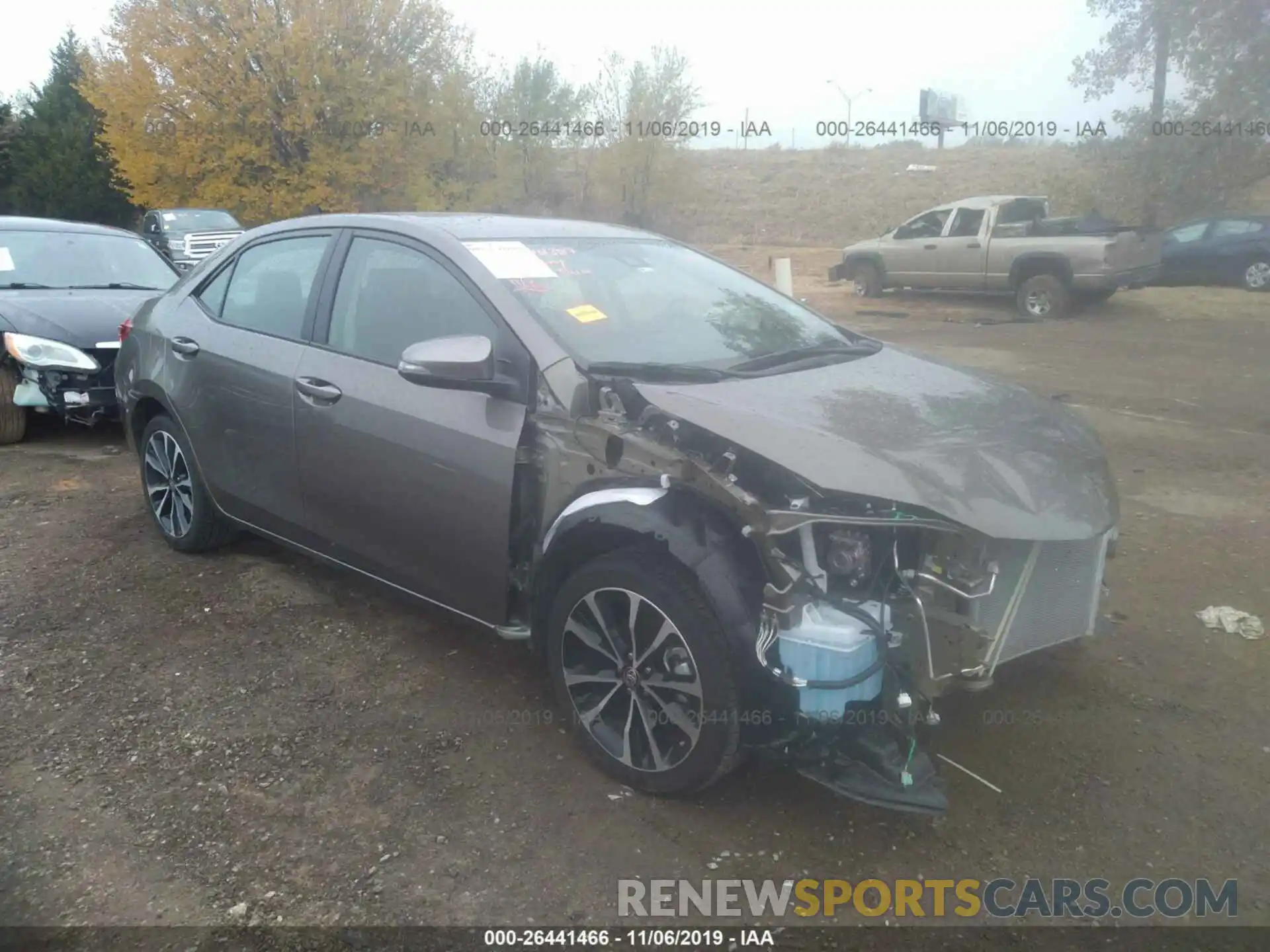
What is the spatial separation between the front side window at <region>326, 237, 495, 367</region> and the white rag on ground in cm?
328

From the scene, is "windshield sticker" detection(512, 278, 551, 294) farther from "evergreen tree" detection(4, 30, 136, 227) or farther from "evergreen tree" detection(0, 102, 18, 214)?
"evergreen tree" detection(0, 102, 18, 214)

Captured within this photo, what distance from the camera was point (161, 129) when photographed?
2450 centimetres

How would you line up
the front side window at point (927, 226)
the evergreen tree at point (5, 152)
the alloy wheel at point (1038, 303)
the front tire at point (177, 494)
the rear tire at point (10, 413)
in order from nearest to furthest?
the front tire at point (177, 494) → the rear tire at point (10, 413) → the alloy wheel at point (1038, 303) → the front side window at point (927, 226) → the evergreen tree at point (5, 152)

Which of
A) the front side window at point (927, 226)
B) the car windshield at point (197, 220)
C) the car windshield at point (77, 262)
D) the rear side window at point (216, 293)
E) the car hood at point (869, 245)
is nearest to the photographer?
the rear side window at point (216, 293)

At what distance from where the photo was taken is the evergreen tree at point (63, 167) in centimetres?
3064

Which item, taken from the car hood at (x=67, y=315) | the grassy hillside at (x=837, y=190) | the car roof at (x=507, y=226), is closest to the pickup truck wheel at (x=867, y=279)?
the grassy hillside at (x=837, y=190)

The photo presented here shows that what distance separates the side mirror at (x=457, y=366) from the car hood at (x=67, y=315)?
4619 millimetres

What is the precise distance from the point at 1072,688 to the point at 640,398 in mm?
2042

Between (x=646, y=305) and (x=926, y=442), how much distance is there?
1259 mm

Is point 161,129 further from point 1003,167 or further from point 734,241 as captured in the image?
point 1003,167

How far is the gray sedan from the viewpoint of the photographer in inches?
107

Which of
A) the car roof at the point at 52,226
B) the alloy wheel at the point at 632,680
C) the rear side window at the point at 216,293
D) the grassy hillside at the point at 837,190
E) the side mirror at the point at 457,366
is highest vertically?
the grassy hillside at the point at 837,190

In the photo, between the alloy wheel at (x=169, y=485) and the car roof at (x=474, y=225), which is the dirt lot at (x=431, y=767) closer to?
the alloy wheel at (x=169, y=485)

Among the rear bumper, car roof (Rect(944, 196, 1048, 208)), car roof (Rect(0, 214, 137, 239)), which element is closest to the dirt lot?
car roof (Rect(0, 214, 137, 239))
